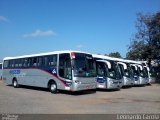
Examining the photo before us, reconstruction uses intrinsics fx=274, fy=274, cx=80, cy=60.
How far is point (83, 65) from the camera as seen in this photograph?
59.7 feet

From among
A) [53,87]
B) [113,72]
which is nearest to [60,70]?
[53,87]

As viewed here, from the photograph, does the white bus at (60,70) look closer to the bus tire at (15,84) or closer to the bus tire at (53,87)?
the bus tire at (53,87)

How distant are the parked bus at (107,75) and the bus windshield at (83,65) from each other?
2.42m

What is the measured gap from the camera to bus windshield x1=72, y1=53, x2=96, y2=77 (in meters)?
17.6

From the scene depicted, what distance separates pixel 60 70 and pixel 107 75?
14.4 feet

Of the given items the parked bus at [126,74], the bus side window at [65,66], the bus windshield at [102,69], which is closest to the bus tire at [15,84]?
the bus side window at [65,66]

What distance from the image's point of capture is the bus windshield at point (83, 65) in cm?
1762

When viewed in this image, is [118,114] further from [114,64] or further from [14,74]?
[14,74]

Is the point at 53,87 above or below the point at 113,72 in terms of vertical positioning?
below

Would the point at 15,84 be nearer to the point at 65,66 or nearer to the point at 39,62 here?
the point at 39,62

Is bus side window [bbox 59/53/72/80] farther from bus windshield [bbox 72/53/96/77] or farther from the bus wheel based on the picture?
the bus wheel

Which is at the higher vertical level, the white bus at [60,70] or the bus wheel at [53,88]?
the white bus at [60,70]

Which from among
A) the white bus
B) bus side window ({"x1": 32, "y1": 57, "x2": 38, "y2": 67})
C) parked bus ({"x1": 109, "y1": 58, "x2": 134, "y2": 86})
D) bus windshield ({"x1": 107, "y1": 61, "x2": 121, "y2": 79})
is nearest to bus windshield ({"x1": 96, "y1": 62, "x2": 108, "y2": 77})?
bus windshield ({"x1": 107, "y1": 61, "x2": 121, "y2": 79})

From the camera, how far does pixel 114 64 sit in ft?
73.9
